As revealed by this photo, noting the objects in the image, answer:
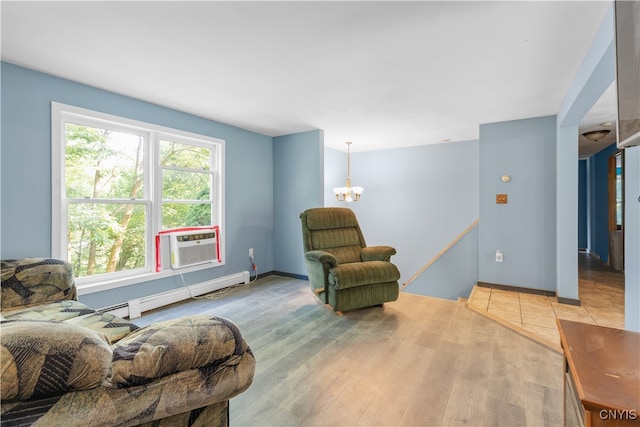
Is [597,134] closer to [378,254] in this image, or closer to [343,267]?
[378,254]

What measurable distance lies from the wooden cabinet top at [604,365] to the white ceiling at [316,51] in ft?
5.54

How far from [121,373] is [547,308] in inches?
149

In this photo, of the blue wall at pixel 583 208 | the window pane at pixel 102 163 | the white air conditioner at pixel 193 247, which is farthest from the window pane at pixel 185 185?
the blue wall at pixel 583 208

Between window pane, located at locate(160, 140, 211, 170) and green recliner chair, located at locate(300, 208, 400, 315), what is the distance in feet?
5.06

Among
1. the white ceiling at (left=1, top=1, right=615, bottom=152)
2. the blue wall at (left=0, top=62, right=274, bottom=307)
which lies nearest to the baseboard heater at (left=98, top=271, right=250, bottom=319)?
the blue wall at (left=0, top=62, right=274, bottom=307)

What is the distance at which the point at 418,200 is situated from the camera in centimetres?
548

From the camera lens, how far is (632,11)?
1093 millimetres

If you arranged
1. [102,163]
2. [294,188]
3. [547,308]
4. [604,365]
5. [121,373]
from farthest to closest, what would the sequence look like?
[294,188], [547,308], [102,163], [604,365], [121,373]

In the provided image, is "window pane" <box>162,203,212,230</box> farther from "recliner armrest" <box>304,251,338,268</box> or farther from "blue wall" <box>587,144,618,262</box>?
"blue wall" <box>587,144,618,262</box>

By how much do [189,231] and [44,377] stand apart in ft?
9.97

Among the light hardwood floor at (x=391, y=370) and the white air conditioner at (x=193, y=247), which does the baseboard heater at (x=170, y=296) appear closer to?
the light hardwood floor at (x=391, y=370)

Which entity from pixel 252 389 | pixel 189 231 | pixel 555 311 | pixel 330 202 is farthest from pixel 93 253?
pixel 555 311

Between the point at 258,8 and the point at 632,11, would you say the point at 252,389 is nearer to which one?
the point at 258,8

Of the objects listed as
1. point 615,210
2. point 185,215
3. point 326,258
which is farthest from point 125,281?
point 615,210
